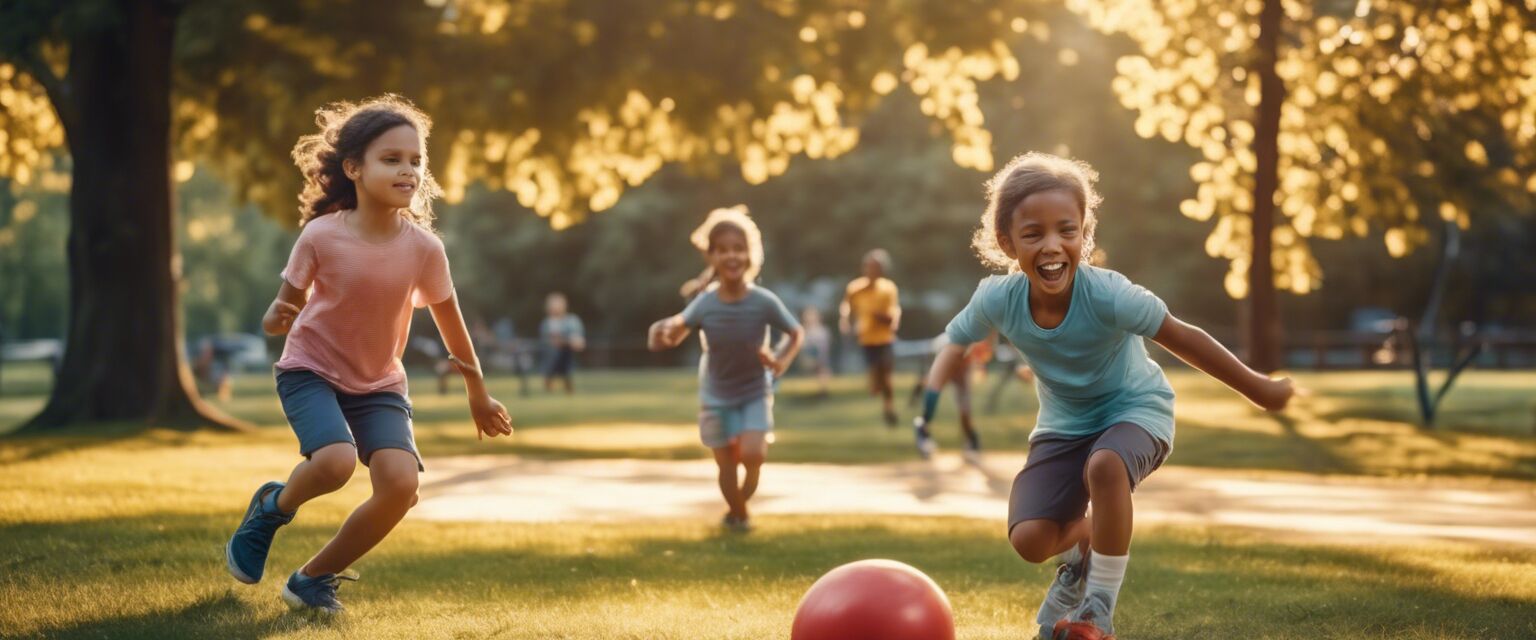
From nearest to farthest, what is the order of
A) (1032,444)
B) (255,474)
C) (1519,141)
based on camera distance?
(1032,444) < (255,474) < (1519,141)

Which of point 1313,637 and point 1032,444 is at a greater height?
point 1032,444

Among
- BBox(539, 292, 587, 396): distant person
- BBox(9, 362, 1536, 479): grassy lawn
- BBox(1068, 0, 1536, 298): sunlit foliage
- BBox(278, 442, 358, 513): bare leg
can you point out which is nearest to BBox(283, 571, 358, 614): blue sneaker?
BBox(278, 442, 358, 513): bare leg

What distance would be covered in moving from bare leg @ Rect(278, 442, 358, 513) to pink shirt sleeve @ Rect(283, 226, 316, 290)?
60 cm

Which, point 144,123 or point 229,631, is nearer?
point 229,631

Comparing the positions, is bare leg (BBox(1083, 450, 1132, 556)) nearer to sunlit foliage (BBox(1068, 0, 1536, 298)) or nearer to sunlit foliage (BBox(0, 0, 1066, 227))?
sunlit foliage (BBox(0, 0, 1066, 227))

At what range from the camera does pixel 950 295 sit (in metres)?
49.5

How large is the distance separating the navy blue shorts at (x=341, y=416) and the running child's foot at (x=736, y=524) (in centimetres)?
344

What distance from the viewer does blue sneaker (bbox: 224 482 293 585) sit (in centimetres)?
623

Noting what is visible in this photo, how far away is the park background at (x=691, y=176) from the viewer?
697cm

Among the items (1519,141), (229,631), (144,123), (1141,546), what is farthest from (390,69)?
(1519,141)

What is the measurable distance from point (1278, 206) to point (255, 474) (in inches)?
712

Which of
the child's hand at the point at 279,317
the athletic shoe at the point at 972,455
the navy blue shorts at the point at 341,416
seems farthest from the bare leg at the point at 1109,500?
the athletic shoe at the point at 972,455

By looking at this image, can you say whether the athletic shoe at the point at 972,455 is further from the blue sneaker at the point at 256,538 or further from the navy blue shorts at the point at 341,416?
the blue sneaker at the point at 256,538

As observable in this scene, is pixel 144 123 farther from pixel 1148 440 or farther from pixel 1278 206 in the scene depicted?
pixel 1278 206
